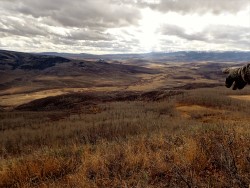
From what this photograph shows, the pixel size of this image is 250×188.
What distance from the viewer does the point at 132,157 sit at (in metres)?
6.14

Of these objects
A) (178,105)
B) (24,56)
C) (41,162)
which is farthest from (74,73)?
(41,162)

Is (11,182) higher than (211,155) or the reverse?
the reverse

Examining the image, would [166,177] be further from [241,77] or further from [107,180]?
[241,77]

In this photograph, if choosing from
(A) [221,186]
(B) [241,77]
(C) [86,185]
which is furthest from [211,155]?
(B) [241,77]

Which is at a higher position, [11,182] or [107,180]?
[107,180]

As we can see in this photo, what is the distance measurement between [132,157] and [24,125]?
22.1 m

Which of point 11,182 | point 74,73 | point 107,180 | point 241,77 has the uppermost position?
point 241,77

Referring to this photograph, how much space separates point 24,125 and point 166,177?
2303 centimetres

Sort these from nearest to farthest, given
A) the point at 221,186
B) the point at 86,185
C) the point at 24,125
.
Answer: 1. the point at 221,186
2. the point at 86,185
3. the point at 24,125

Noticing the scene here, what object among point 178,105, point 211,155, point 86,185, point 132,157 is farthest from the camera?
point 178,105

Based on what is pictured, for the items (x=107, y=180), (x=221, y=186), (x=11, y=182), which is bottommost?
(x=11, y=182)

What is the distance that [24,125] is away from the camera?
26562 mm

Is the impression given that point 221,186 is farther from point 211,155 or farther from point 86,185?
point 86,185

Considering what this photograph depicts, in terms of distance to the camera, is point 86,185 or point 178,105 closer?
point 86,185
